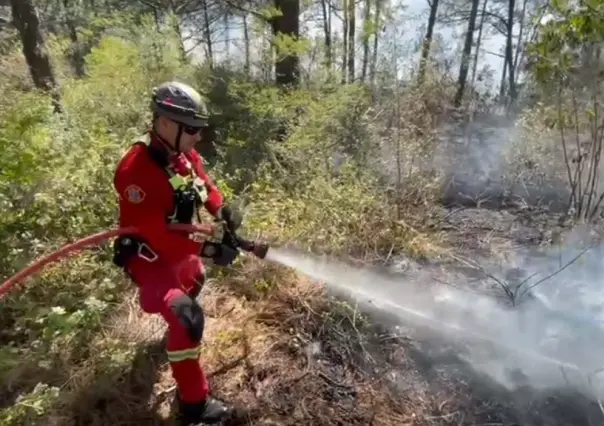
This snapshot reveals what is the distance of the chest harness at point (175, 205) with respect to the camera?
2865mm

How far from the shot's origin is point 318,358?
3.54 m

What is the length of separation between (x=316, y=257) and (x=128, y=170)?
216cm

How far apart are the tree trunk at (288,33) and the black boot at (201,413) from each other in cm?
508

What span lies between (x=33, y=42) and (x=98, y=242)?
290 inches

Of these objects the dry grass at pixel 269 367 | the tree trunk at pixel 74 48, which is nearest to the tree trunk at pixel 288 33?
the dry grass at pixel 269 367

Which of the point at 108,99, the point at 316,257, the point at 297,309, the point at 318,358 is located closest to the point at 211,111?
the point at 108,99

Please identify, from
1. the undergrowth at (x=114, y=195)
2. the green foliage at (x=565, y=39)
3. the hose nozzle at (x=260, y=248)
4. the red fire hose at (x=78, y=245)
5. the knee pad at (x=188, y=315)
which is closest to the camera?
the red fire hose at (x=78, y=245)

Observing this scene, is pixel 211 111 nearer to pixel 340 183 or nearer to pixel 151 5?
pixel 340 183

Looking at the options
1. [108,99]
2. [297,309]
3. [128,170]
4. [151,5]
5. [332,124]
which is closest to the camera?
[128,170]

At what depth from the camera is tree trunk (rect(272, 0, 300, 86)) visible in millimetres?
7211

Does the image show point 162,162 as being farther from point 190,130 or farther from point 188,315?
point 188,315

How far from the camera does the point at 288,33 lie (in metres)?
7.45

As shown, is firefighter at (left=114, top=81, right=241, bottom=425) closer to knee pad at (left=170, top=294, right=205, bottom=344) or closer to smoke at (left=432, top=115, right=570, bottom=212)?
knee pad at (left=170, top=294, right=205, bottom=344)

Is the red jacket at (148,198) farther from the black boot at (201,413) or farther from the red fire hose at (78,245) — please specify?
the black boot at (201,413)
